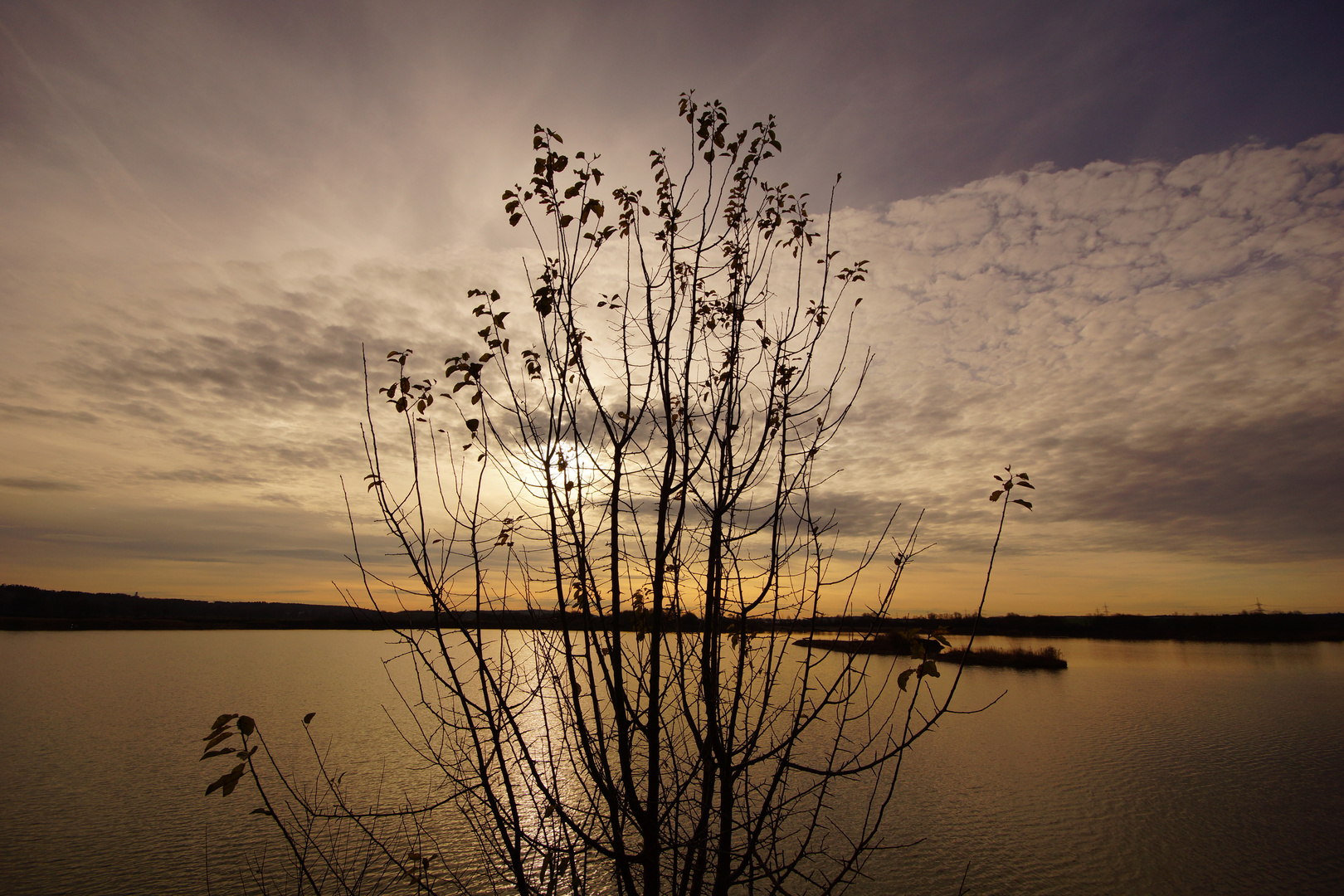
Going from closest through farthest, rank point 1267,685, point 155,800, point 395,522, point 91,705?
point 395,522, point 155,800, point 91,705, point 1267,685

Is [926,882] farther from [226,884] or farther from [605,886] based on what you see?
[226,884]

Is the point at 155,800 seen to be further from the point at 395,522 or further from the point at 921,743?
the point at 921,743

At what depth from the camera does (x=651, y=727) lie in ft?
9.23

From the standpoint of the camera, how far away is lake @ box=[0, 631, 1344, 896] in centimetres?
1160

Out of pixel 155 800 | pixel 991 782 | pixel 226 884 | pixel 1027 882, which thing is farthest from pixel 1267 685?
pixel 155 800

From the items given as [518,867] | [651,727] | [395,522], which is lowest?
[518,867]

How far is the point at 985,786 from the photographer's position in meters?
16.2

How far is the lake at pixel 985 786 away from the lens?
11.6 m

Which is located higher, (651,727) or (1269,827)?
(651,727)

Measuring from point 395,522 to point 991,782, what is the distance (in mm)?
18186

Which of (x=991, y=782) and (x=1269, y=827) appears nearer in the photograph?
(x=1269, y=827)

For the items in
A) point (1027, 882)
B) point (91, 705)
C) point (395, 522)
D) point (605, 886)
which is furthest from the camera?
point (91, 705)

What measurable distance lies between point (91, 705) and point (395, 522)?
3330 centimetres

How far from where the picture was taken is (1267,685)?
104 ft
